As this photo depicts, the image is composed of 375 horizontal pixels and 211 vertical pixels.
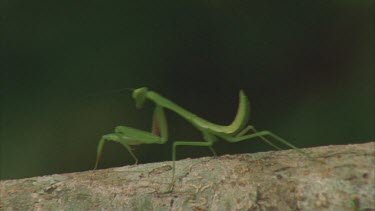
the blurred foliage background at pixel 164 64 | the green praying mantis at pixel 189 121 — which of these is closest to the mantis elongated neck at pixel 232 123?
the green praying mantis at pixel 189 121

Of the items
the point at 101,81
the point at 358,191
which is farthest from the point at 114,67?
the point at 358,191

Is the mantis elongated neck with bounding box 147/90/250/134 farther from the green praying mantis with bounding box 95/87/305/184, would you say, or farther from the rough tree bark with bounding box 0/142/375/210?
the rough tree bark with bounding box 0/142/375/210

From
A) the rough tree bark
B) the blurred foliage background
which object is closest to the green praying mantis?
the rough tree bark

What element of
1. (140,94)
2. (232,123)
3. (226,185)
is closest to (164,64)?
(140,94)

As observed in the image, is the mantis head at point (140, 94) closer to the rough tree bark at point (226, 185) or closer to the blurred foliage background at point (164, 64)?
the rough tree bark at point (226, 185)

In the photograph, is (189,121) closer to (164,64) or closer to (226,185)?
(226,185)
